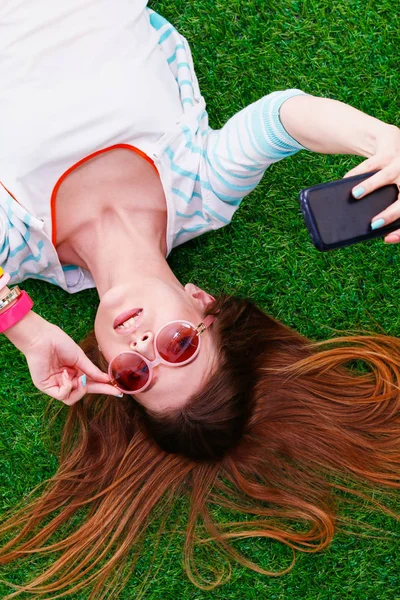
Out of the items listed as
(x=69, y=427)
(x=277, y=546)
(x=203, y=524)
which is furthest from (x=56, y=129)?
(x=277, y=546)

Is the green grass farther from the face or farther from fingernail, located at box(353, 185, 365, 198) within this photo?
fingernail, located at box(353, 185, 365, 198)

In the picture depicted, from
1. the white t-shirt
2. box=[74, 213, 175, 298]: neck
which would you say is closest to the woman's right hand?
box=[74, 213, 175, 298]: neck

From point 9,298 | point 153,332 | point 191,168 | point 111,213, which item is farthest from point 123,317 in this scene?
point 191,168

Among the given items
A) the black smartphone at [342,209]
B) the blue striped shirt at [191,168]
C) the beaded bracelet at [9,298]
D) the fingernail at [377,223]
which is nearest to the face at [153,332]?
the beaded bracelet at [9,298]

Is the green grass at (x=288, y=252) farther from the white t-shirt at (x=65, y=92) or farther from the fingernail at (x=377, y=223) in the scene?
the fingernail at (x=377, y=223)

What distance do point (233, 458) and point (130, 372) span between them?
739 mm

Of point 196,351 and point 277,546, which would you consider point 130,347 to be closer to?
point 196,351

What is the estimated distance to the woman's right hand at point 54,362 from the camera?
236cm

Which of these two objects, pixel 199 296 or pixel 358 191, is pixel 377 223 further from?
pixel 199 296

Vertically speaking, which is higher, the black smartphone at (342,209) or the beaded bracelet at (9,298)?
the beaded bracelet at (9,298)

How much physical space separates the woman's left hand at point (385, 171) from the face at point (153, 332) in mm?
869

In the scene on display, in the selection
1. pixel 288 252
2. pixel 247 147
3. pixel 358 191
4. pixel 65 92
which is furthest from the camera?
pixel 288 252

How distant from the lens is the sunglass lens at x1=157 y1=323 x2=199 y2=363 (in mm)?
2326

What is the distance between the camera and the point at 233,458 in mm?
2773
